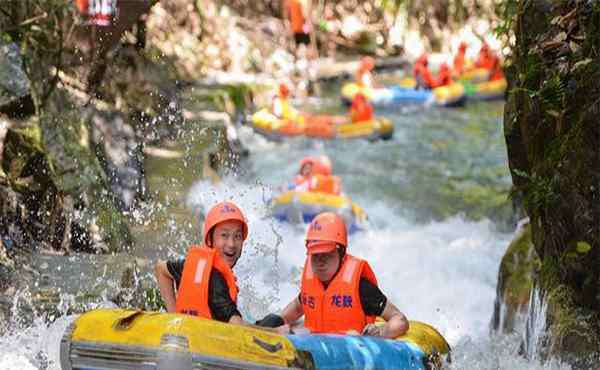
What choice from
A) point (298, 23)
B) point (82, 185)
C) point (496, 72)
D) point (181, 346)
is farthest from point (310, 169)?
point (496, 72)

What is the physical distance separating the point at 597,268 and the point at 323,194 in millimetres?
6582

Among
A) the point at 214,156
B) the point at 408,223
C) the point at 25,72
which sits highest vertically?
the point at 25,72

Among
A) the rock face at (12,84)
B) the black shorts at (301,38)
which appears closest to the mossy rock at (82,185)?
the rock face at (12,84)

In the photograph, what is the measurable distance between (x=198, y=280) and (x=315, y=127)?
12.0 metres

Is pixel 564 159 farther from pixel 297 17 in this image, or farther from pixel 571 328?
pixel 297 17

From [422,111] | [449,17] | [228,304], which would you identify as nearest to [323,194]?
[228,304]

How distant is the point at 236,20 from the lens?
21.1 metres

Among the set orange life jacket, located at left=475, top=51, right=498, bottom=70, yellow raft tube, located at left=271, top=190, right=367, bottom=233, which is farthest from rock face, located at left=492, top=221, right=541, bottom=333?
orange life jacket, located at left=475, top=51, right=498, bottom=70

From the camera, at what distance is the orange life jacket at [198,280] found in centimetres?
570

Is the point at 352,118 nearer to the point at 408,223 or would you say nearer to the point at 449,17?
the point at 408,223

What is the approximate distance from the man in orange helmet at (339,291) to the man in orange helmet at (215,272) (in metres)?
0.40

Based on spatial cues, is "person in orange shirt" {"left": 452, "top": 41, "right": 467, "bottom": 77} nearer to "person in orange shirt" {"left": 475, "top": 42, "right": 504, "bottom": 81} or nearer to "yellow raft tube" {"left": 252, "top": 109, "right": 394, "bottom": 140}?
"person in orange shirt" {"left": 475, "top": 42, "right": 504, "bottom": 81}

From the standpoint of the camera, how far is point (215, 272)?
5719 millimetres

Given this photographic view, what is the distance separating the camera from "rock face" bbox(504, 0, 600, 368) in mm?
6363
